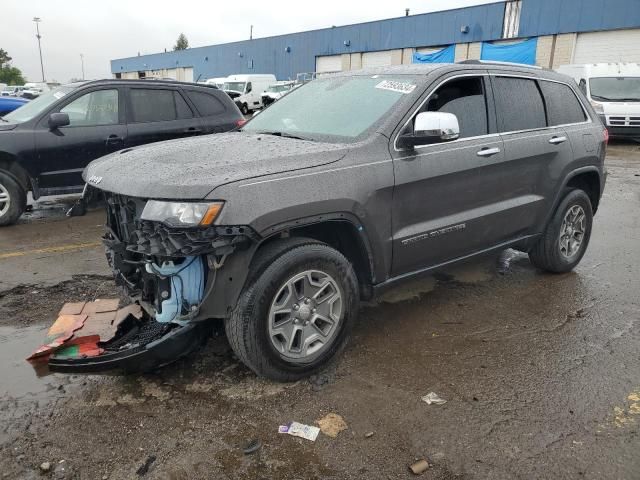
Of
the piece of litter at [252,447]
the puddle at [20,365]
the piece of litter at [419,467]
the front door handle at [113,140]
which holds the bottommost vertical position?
the puddle at [20,365]

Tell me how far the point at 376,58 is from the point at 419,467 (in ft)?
119

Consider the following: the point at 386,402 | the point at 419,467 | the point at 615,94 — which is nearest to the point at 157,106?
the point at 386,402

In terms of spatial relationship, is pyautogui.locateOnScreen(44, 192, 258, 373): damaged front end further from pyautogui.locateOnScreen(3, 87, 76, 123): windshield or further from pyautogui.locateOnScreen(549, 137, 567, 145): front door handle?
pyautogui.locateOnScreen(3, 87, 76, 123): windshield

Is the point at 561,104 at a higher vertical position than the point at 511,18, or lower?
lower

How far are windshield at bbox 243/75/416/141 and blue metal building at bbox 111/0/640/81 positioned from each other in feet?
83.2

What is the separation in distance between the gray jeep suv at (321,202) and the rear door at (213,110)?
3448 millimetres

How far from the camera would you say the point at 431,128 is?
321 cm

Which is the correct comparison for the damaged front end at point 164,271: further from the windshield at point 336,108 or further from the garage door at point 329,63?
the garage door at point 329,63

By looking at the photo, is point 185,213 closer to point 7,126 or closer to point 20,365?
point 20,365

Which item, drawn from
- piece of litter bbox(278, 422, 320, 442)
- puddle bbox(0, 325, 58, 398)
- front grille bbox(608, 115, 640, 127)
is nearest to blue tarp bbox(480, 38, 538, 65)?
→ front grille bbox(608, 115, 640, 127)

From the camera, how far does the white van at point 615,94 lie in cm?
1508

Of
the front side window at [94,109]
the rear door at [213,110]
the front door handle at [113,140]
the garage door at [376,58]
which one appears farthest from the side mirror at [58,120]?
the garage door at [376,58]

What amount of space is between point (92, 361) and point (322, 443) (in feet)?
4.15

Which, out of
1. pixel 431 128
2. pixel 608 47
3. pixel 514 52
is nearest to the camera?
pixel 431 128
